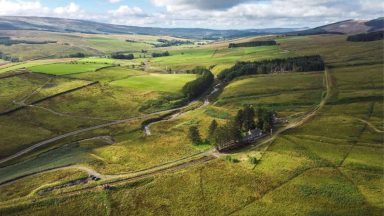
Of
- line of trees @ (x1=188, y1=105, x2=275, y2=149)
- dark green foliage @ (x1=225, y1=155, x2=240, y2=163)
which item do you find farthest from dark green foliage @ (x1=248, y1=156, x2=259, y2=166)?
line of trees @ (x1=188, y1=105, x2=275, y2=149)

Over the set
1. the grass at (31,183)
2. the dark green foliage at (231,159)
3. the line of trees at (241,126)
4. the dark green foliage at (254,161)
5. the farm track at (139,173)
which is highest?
the line of trees at (241,126)

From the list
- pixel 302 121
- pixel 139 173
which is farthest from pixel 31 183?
pixel 302 121

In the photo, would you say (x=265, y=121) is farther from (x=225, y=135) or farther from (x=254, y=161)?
(x=254, y=161)

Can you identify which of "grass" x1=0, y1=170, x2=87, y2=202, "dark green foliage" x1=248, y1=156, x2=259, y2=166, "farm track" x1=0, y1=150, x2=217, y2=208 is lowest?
"grass" x1=0, y1=170, x2=87, y2=202

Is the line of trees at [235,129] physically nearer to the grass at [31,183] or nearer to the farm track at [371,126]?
the farm track at [371,126]

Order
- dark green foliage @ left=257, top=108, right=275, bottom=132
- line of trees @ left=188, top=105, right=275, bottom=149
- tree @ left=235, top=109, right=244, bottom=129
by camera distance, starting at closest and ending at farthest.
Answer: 1. line of trees @ left=188, top=105, right=275, bottom=149
2. dark green foliage @ left=257, top=108, right=275, bottom=132
3. tree @ left=235, top=109, right=244, bottom=129

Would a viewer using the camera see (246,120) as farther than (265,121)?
Yes

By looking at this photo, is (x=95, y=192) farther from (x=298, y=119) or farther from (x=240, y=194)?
(x=298, y=119)

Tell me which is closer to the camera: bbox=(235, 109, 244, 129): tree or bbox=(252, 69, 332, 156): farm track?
bbox=(252, 69, 332, 156): farm track

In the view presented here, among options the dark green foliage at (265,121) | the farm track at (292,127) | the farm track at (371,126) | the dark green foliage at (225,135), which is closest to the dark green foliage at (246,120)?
the dark green foliage at (265,121)

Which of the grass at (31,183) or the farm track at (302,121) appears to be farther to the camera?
the farm track at (302,121)

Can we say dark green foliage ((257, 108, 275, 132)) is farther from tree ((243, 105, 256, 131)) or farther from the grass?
the grass

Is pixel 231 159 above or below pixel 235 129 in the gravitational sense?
below
